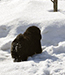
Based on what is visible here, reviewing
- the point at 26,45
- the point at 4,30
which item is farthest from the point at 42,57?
the point at 4,30

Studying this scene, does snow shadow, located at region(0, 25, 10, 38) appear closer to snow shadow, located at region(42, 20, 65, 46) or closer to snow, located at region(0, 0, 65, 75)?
snow, located at region(0, 0, 65, 75)

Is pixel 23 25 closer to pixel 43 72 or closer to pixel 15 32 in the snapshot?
pixel 15 32

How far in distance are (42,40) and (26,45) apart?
1.19 m

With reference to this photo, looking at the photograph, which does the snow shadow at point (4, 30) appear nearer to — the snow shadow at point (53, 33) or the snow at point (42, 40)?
the snow at point (42, 40)

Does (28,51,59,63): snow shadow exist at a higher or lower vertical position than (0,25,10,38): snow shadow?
lower

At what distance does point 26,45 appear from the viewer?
14.4ft

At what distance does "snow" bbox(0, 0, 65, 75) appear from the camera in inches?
153

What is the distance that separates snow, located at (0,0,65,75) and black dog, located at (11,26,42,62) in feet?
0.51

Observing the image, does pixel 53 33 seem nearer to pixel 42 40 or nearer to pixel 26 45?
pixel 42 40

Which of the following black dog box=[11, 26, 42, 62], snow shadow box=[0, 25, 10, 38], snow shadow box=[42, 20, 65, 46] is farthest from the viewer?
snow shadow box=[0, 25, 10, 38]

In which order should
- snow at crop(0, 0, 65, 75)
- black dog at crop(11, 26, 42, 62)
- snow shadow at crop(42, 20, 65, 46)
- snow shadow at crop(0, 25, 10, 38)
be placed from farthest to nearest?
snow shadow at crop(0, 25, 10, 38)
snow shadow at crop(42, 20, 65, 46)
black dog at crop(11, 26, 42, 62)
snow at crop(0, 0, 65, 75)

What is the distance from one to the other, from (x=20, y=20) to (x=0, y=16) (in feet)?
5.11

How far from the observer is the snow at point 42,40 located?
3.88 meters

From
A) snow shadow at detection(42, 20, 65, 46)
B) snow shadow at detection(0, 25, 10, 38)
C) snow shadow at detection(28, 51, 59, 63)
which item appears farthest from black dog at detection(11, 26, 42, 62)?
snow shadow at detection(0, 25, 10, 38)
